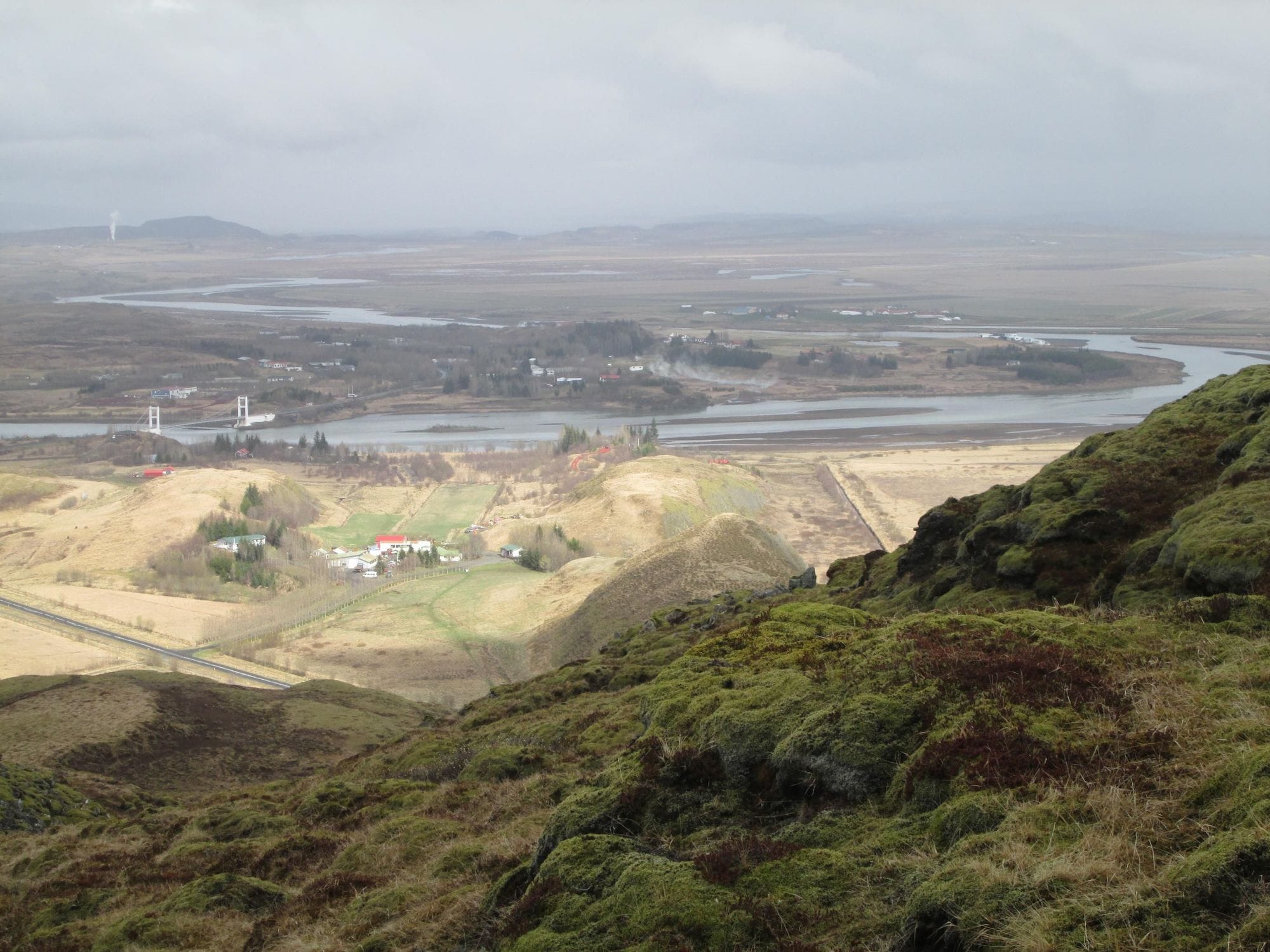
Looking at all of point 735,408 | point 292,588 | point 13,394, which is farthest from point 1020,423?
point 13,394

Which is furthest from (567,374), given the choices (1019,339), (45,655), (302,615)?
(45,655)

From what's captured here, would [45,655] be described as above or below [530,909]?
below

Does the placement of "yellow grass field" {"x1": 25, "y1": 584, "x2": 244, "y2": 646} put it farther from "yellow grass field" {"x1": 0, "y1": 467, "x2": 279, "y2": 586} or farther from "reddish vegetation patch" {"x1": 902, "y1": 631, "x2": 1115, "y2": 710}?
"reddish vegetation patch" {"x1": 902, "y1": 631, "x2": 1115, "y2": 710}

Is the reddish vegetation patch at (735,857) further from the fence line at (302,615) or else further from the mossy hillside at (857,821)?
the fence line at (302,615)

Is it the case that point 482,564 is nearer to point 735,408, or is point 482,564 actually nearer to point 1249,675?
point 1249,675

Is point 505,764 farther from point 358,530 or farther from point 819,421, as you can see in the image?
point 819,421

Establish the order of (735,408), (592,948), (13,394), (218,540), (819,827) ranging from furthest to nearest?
(13,394), (735,408), (218,540), (819,827), (592,948)

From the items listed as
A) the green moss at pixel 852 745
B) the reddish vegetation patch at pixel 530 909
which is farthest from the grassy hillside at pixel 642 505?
the reddish vegetation patch at pixel 530 909
